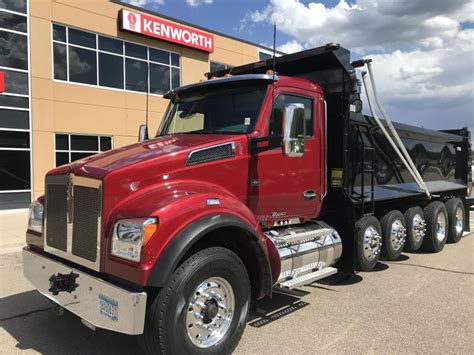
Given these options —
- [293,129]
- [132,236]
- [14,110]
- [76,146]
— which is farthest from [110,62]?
[132,236]

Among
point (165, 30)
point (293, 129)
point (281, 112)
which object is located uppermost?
point (165, 30)

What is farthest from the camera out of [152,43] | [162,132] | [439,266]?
[152,43]

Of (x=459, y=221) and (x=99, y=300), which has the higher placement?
(x=99, y=300)

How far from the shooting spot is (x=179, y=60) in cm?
2150

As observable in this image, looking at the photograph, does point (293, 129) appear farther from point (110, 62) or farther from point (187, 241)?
point (110, 62)

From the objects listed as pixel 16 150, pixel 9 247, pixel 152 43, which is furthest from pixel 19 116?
pixel 9 247

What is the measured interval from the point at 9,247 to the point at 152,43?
43.9 ft

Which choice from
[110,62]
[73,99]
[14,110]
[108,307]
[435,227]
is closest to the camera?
[108,307]

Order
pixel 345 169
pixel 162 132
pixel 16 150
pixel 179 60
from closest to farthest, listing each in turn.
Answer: pixel 162 132
pixel 345 169
pixel 16 150
pixel 179 60

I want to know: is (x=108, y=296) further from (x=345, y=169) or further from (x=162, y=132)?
(x=345, y=169)

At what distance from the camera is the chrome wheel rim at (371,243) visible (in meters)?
6.39

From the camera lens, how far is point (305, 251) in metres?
5.20

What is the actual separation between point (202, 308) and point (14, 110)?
48.7 feet

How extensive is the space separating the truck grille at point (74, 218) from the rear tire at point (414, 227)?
231 inches
